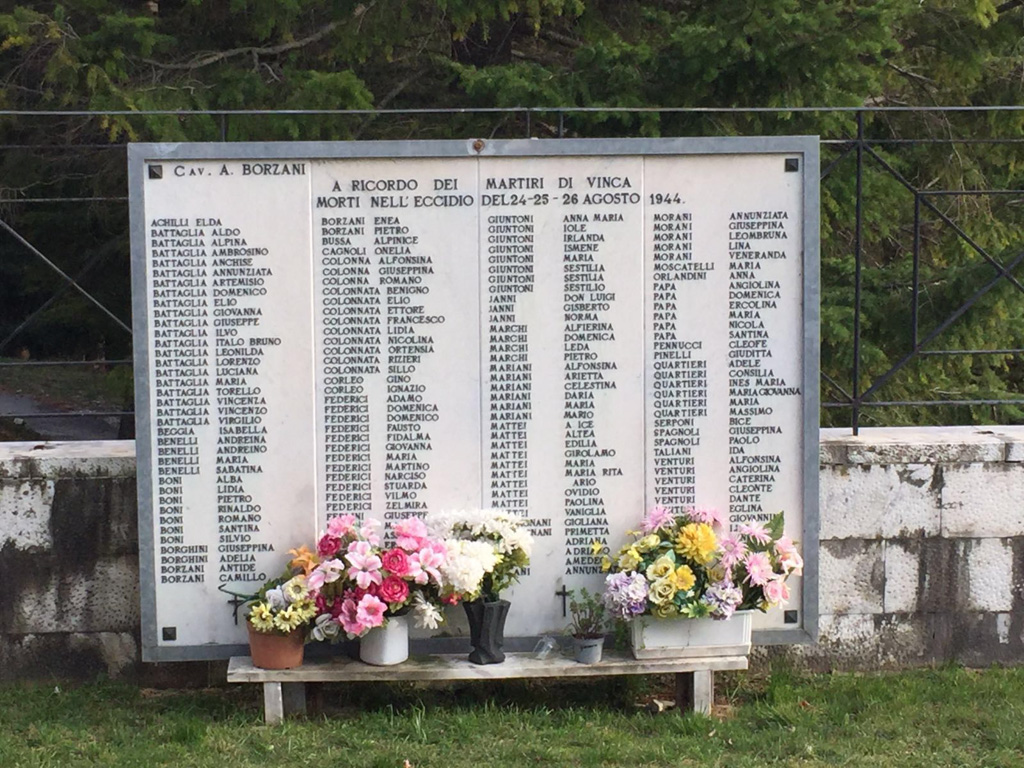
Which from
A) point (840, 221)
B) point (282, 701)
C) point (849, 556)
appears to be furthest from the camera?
point (840, 221)

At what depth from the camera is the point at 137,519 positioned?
16.4ft

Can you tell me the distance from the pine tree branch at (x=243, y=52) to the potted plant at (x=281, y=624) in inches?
173

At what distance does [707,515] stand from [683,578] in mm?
354

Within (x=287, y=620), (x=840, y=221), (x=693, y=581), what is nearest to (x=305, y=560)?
(x=287, y=620)

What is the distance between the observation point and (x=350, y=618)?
453cm

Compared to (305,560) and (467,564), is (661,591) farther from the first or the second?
(305,560)

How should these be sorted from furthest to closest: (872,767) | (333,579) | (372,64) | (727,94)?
(372,64)
(727,94)
(333,579)
(872,767)

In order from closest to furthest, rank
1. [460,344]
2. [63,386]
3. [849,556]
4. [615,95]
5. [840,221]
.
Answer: [460,344]
[849,556]
[615,95]
[840,221]
[63,386]

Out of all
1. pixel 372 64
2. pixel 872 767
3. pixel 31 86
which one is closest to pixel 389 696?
pixel 872 767

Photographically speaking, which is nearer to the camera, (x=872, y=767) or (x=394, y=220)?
(x=872, y=767)

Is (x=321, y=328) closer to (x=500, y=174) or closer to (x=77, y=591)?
(x=500, y=174)

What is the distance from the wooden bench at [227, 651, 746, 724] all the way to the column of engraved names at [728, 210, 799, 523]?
682 mm

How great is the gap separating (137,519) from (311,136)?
290 cm

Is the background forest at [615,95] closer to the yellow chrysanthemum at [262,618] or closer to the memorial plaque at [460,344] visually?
the memorial plaque at [460,344]
